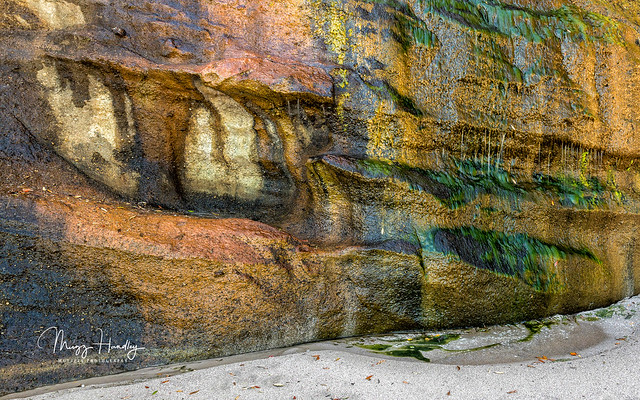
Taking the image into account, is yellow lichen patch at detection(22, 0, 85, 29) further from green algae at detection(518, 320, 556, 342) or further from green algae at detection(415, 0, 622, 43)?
green algae at detection(518, 320, 556, 342)

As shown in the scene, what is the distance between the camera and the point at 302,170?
5.60 metres

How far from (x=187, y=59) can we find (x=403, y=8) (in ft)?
8.71

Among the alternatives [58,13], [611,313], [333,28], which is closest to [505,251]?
[611,313]

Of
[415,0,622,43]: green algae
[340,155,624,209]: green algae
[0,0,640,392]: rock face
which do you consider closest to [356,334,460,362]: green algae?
[0,0,640,392]: rock face

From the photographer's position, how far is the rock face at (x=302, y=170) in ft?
14.7

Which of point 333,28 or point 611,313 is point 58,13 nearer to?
point 333,28

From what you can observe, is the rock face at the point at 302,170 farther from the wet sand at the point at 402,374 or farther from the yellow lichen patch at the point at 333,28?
the wet sand at the point at 402,374

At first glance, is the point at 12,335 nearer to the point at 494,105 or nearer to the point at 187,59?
the point at 187,59

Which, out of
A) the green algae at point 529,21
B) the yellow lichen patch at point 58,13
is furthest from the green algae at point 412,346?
the yellow lichen patch at point 58,13

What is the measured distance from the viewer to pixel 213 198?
5.80 metres

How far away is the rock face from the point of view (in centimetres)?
449

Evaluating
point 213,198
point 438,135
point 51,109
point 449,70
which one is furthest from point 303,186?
point 51,109

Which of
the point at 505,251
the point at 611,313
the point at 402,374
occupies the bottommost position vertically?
the point at 402,374

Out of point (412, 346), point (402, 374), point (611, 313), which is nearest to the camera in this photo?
point (402, 374)
